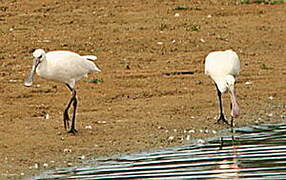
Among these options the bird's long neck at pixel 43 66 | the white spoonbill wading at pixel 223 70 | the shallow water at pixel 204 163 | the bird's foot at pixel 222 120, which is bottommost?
the shallow water at pixel 204 163

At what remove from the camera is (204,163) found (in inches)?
400

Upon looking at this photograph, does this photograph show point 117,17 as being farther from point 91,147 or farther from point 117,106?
point 91,147

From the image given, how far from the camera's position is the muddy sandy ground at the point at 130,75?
38.5ft

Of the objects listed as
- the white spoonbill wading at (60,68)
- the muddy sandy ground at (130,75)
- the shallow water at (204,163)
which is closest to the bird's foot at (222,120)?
the muddy sandy ground at (130,75)

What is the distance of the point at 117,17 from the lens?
20.0 metres

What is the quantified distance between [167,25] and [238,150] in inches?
343

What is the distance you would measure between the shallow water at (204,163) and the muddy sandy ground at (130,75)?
16.0 inches

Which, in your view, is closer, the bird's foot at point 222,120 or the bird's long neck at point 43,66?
the bird's long neck at point 43,66

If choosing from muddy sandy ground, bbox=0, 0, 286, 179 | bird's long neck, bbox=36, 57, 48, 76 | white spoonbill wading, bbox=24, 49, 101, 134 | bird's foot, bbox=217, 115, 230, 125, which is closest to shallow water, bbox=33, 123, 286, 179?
muddy sandy ground, bbox=0, 0, 286, 179

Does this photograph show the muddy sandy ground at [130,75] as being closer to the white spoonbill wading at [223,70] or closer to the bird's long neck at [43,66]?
the white spoonbill wading at [223,70]

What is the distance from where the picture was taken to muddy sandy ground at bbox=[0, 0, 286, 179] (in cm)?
1173

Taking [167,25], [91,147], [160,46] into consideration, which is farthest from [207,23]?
[91,147]

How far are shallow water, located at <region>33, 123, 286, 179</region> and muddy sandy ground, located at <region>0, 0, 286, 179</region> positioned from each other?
0.41 m

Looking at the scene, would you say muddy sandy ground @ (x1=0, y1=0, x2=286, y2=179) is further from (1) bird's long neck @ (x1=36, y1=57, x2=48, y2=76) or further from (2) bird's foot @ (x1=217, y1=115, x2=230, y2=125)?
(1) bird's long neck @ (x1=36, y1=57, x2=48, y2=76)
